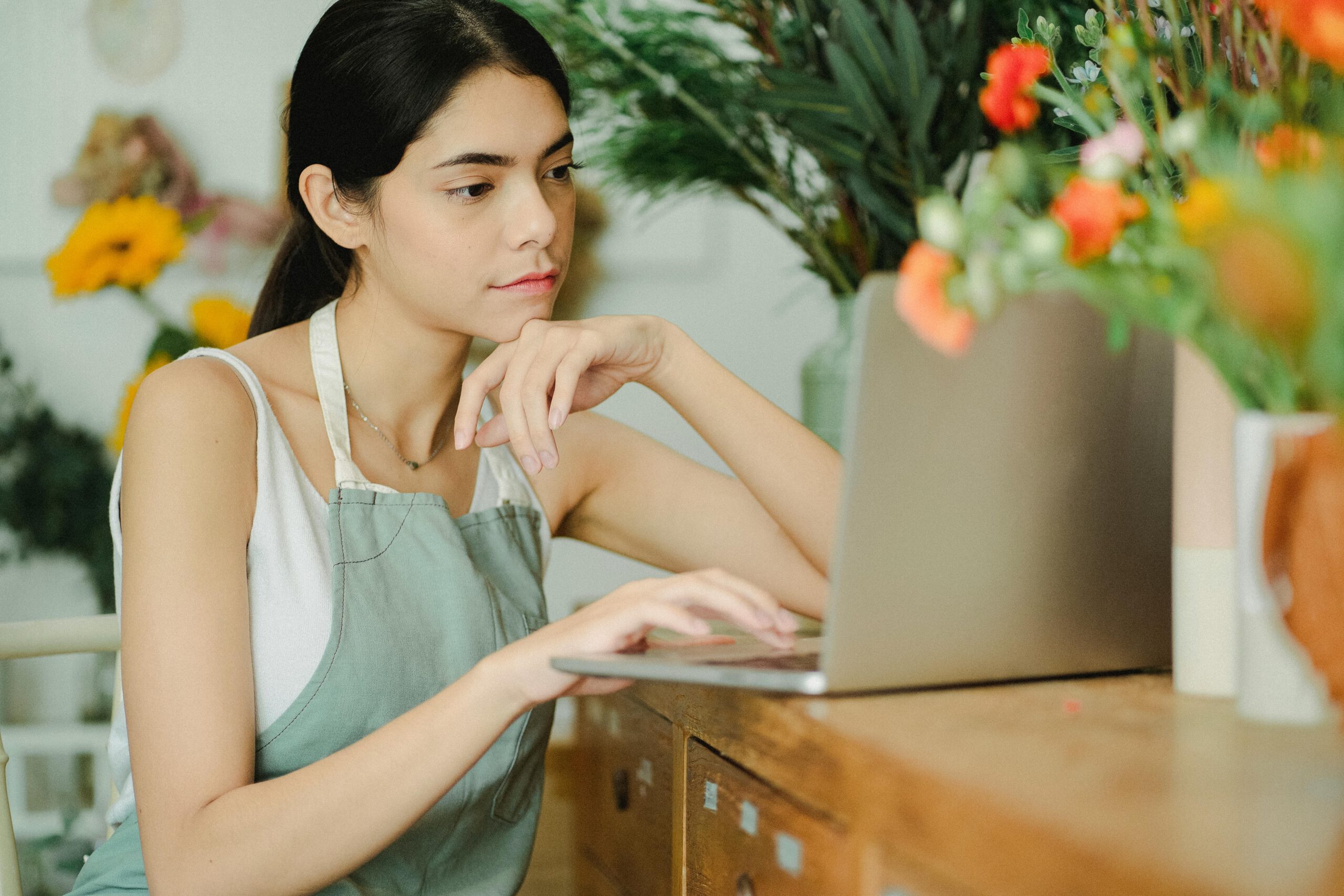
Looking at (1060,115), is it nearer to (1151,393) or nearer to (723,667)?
(1151,393)

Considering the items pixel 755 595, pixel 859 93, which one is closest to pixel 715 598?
pixel 755 595

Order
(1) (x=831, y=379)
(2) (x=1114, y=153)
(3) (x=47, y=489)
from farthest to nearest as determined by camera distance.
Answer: (3) (x=47, y=489), (1) (x=831, y=379), (2) (x=1114, y=153)

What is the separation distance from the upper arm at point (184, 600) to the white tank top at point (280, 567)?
0.02 m

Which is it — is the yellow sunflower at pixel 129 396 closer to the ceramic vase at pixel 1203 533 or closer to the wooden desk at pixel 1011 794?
the wooden desk at pixel 1011 794

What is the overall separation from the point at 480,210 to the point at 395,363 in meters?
0.20

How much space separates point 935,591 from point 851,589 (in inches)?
2.1

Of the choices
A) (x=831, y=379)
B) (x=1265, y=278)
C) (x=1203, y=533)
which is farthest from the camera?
(x=831, y=379)

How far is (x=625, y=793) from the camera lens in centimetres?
119

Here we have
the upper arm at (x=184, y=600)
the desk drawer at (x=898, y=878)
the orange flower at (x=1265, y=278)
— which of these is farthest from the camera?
the upper arm at (x=184, y=600)

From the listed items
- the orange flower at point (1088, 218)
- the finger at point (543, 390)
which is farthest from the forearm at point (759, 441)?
the orange flower at point (1088, 218)

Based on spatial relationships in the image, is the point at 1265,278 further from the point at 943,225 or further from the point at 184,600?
the point at 184,600

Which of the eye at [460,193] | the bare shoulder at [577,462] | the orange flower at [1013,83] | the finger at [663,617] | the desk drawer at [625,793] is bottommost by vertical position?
the desk drawer at [625,793]

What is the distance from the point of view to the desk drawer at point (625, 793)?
103 cm

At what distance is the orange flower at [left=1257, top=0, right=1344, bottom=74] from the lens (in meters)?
0.37
